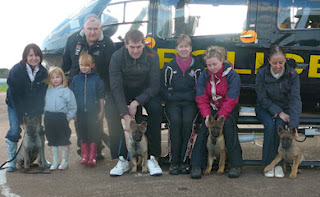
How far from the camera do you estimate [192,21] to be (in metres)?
4.68

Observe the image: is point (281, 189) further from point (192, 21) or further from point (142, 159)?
point (192, 21)

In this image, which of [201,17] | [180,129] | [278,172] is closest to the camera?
[278,172]

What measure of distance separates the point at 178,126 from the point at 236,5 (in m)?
1.92

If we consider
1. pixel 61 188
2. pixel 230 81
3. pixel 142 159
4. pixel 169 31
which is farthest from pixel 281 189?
pixel 169 31

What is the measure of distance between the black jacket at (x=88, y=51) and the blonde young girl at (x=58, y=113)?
0.42 meters

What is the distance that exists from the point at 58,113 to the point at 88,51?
3.22 feet

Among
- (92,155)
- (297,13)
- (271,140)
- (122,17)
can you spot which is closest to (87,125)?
(92,155)

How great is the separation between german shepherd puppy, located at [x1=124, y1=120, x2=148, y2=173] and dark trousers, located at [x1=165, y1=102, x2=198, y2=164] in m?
0.34

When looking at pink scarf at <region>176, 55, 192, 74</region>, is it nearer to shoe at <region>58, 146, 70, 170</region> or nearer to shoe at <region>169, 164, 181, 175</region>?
Result: shoe at <region>169, 164, 181, 175</region>

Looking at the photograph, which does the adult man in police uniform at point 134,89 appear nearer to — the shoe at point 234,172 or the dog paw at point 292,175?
the shoe at point 234,172

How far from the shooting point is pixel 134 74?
420 cm

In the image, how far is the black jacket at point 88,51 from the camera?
4547mm

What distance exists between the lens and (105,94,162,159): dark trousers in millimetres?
4125

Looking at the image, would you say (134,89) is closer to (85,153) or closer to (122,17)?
(85,153)
